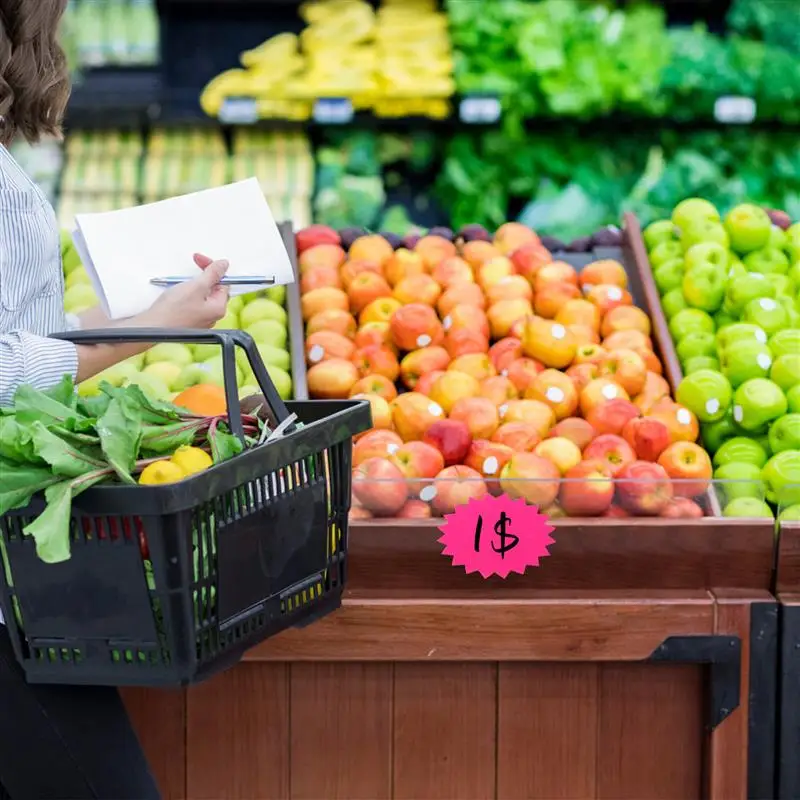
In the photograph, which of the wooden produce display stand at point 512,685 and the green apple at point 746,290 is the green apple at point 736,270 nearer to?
the green apple at point 746,290

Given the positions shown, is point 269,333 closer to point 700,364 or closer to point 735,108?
point 700,364

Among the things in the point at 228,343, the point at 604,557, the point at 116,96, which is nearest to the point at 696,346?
the point at 604,557

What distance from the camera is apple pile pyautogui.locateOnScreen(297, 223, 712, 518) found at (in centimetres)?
195

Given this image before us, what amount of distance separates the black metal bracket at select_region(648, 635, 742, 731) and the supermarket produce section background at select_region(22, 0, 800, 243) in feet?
9.00

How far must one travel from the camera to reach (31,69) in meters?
1.62

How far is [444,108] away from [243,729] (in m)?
3.11

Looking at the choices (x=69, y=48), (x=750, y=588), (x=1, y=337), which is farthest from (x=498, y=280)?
(x=69, y=48)

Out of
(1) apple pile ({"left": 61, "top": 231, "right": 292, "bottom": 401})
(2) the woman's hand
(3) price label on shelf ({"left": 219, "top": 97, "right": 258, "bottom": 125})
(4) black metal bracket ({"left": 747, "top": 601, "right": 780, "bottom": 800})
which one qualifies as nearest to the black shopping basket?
(2) the woman's hand

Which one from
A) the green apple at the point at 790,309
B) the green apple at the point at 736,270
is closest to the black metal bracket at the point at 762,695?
the green apple at the point at 790,309

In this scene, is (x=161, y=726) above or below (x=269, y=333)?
below

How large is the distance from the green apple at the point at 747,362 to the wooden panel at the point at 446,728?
83 centimetres

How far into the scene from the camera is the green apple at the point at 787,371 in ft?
7.64

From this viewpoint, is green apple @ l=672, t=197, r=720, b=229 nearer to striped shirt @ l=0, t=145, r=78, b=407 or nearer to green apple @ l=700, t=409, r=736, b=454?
green apple @ l=700, t=409, r=736, b=454

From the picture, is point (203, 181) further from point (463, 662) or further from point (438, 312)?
point (463, 662)
